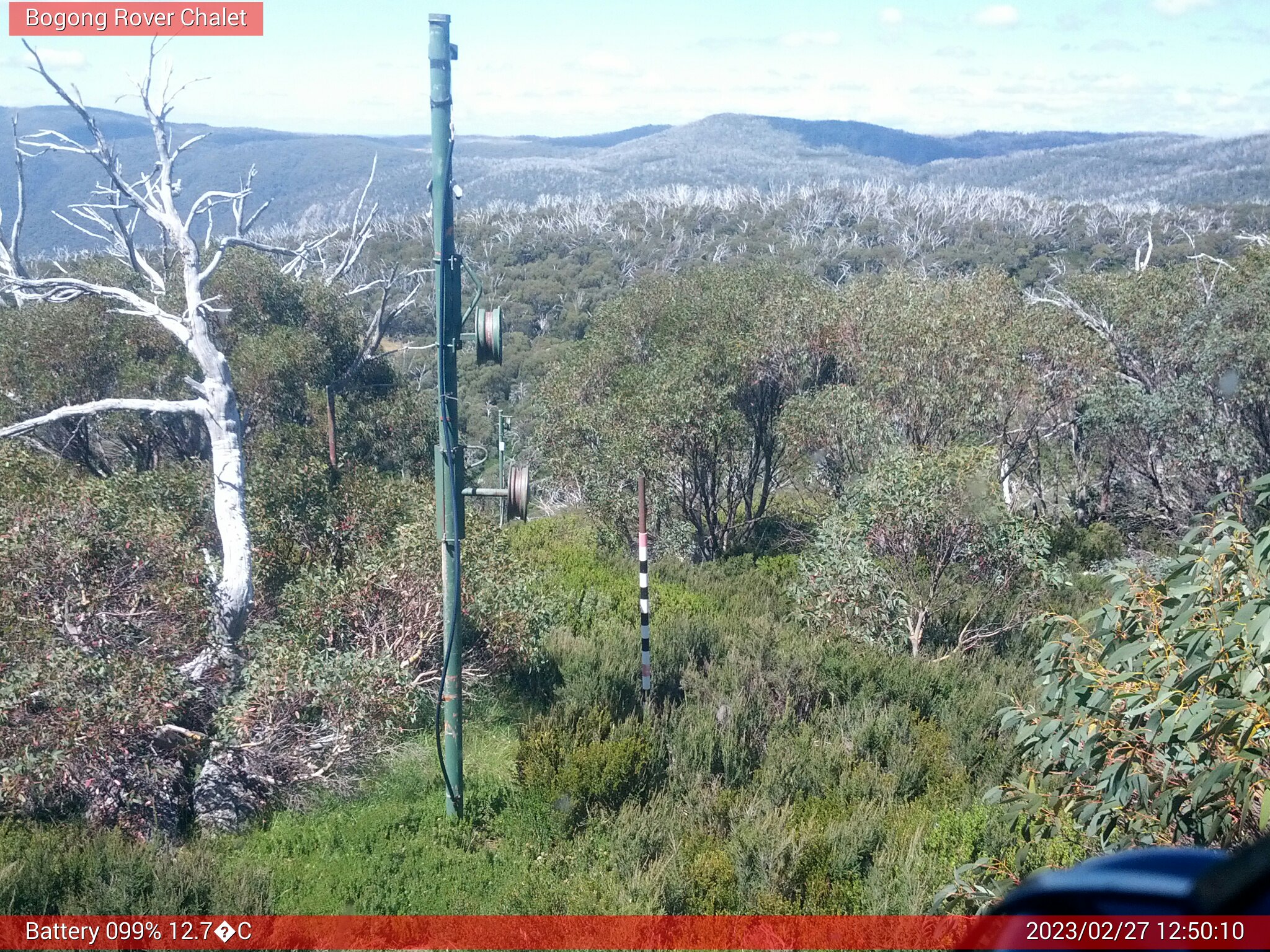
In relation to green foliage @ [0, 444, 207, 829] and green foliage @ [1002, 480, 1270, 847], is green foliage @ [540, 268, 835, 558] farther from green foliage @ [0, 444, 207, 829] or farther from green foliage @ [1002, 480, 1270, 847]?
green foliage @ [1002, 480, 1270, 847]

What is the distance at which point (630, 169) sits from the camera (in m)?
164

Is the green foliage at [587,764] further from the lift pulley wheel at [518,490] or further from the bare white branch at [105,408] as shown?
the bare white branch at [105,408]

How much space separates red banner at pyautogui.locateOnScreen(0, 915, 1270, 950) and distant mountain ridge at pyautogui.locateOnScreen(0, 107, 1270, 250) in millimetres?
82199

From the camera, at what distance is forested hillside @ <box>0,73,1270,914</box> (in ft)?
18.5

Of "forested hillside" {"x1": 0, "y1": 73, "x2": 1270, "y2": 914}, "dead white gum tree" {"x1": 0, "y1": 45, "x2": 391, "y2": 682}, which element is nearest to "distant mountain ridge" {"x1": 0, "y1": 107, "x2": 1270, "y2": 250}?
"forested hillside" {"x1": 0, "y1": 73, "x2": 1270, "y2": 914}

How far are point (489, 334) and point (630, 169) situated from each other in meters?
166

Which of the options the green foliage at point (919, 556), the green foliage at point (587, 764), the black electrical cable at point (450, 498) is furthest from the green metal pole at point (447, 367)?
the green foliage at point (919, 556)

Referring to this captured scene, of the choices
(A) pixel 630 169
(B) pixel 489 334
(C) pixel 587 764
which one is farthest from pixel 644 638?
(A) pixel 630 169

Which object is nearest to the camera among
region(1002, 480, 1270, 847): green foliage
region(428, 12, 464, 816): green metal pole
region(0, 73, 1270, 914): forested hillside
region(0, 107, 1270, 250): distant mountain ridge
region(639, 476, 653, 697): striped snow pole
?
region(1002, 480, 1270, 847): green foliage

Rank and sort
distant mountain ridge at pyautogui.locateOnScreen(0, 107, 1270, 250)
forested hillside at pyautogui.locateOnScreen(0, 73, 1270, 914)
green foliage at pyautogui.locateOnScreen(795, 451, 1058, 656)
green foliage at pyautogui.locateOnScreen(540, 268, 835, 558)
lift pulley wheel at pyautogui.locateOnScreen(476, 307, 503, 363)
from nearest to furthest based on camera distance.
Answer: forested hillside at pyautogui.locateOnScreen(0, 73, 1270, 914)
lift pulley wheel at pyautogui.locateOnScreen(476, 307, 503, 363)
green foliage at pyautogui.locateOnScreen(795, 451, 1058, 656)
green foliage at pyautogui.locateOnScreen(540, 268, 835, 558)
distant mountain ridge at pyautogui.locateOnScreen(0, 107, 1270, 250)

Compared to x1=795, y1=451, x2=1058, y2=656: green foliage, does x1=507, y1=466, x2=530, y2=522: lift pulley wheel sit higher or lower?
higher

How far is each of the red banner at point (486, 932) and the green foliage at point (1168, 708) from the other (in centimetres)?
153

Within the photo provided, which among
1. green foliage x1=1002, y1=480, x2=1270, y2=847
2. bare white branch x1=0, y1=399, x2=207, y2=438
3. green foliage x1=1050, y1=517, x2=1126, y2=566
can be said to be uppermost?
bare white branch x1=0, y1=399, x2=207, y2=438

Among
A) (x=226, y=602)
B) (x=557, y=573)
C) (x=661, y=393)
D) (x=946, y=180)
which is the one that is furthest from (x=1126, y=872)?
(x=946, y=180)
